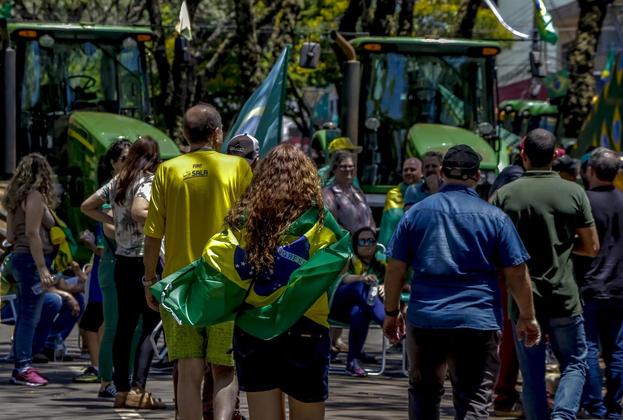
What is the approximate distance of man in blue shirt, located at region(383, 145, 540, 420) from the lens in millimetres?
7207

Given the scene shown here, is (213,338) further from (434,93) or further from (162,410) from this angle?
(434,93)

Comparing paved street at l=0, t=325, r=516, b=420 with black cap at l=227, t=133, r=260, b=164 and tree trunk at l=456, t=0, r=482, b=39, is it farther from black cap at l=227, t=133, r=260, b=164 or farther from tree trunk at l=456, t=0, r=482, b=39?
tree trunk at l=456, t=0, r=482, b=39

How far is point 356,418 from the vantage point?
9.90m

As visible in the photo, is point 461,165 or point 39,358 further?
point 39,358

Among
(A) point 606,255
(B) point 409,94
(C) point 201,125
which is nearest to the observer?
(C) point 201,125

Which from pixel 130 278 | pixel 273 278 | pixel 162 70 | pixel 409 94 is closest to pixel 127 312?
pixel 130 278

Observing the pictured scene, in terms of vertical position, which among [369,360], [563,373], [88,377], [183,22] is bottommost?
[369,360]

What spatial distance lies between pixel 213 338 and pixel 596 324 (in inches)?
132

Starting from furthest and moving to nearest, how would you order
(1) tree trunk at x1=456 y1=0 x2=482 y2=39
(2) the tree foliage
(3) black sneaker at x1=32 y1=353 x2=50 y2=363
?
(1) tree trunk at x1=456 y1=0 x2=482 y2=39, (2) the tree foliage, (3) black sneaker at x1=32 y1=353 x2=50 y2=363

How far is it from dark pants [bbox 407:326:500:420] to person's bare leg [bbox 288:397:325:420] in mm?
803

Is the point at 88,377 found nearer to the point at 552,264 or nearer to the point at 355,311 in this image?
the point at 355,311

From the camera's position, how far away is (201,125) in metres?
8.09

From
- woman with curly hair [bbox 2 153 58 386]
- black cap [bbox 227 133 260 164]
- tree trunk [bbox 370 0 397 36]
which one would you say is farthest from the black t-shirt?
tree trunk [bbox 370 0 397 36]

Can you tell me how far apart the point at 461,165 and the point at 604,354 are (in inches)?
129
